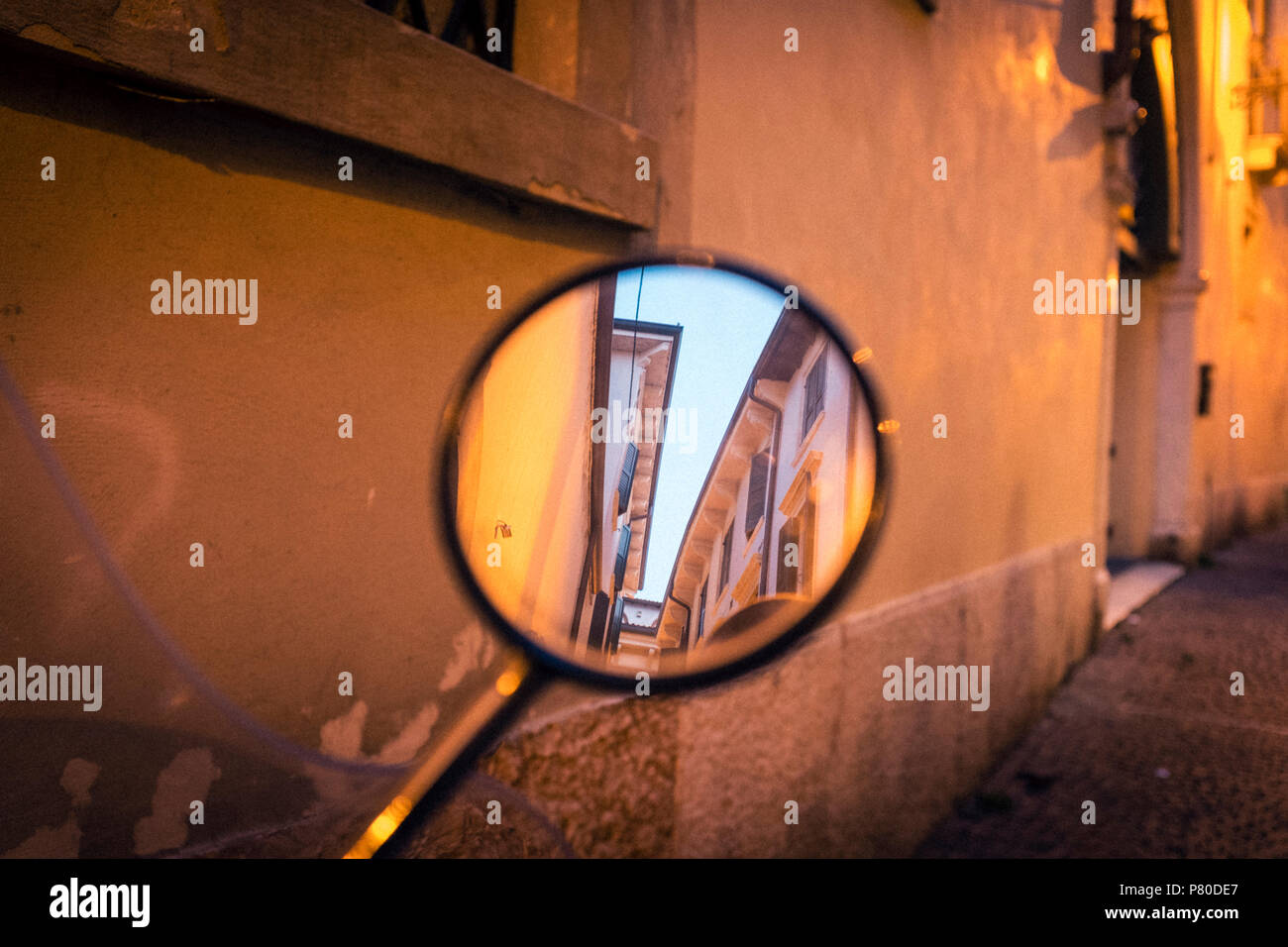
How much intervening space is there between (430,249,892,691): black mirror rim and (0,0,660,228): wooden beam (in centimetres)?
91

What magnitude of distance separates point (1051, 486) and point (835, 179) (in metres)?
3.26

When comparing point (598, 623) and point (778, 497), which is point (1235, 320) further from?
point (598, 623)

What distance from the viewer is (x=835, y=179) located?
3037 mm

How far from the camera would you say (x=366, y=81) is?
5.09 feet

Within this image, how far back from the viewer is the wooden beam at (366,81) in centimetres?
125

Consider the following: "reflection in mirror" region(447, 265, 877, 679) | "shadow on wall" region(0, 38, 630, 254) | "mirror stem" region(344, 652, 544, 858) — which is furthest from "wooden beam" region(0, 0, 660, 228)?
"mirror stem" region(344, 652, 544, 858)

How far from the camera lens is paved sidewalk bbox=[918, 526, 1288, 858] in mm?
3623

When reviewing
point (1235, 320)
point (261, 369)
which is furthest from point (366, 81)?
point (1235, 320)

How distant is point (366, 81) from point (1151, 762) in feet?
→ 16.1

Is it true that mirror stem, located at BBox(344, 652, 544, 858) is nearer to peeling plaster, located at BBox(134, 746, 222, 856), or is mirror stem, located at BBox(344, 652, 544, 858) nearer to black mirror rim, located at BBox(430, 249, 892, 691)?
black mirror rim, located at BBox(430, 249, 892, 691)

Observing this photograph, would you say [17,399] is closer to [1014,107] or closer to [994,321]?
[994,321]

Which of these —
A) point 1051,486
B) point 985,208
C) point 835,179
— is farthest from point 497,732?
point 1051,486

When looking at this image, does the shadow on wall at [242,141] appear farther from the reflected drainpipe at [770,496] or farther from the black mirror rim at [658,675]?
the reflected drainpipe at [770,496]

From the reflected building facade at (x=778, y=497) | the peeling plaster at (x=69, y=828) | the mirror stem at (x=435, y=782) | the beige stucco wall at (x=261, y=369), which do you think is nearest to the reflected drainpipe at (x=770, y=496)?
the reflected building facade at (x=778, y=497)
